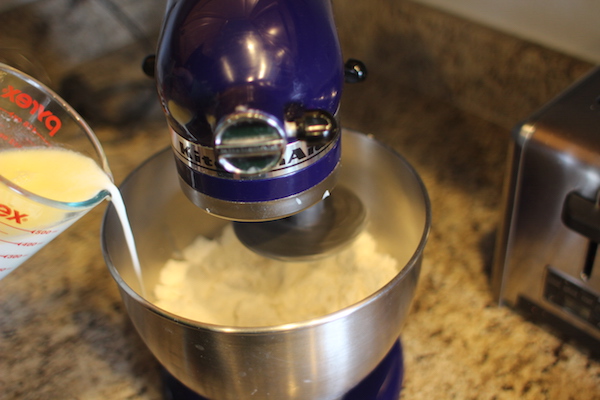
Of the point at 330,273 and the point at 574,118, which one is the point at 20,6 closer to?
the point at 330,273

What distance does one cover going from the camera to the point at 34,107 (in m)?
0.52

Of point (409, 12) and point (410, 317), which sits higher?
point (409, 12)

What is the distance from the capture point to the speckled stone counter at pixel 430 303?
0.62 m

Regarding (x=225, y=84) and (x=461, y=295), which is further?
(x=461, y=295)

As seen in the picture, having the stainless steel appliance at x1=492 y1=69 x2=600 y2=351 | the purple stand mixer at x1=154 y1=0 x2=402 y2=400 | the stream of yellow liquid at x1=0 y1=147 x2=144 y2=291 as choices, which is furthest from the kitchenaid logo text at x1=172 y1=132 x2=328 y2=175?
the stainless steel appliance at x1=492 y1=69 x2=600 y2=351

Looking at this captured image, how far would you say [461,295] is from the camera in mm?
698

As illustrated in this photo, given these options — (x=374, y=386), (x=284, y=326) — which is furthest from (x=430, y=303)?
(x=284, y=326)

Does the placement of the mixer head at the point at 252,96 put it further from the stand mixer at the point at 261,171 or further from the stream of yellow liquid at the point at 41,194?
the stream of yellow liquid at the point at 41,194

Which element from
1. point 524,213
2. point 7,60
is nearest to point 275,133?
point 524,213

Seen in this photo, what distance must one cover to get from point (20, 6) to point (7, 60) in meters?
0.13

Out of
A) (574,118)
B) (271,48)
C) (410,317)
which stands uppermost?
(271,48)

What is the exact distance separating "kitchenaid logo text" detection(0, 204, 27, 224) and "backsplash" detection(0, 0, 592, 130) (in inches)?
21.7

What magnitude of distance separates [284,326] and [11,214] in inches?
8.6

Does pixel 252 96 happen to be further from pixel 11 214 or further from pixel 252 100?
pixel 11 214
